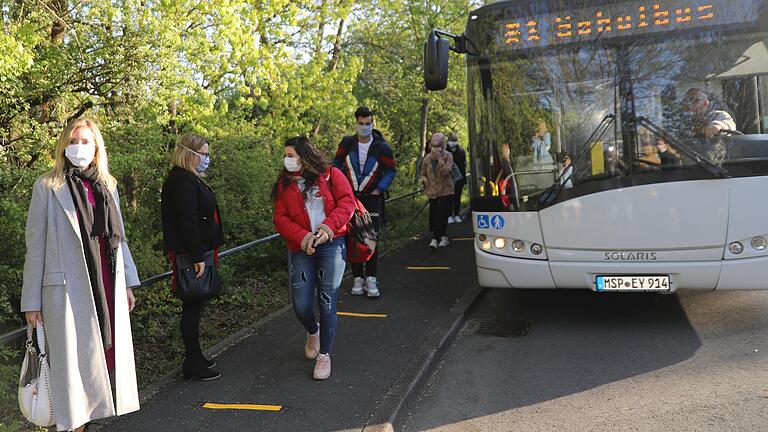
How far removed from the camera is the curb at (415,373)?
14.4 feet

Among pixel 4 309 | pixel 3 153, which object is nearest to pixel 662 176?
pixel 4 309

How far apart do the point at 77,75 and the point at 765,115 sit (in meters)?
7.67

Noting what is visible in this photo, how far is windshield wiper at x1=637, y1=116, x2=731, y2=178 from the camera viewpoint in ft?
18.5

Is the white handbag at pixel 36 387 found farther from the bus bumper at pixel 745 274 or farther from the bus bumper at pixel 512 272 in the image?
the bus bumper at pixel 745 274

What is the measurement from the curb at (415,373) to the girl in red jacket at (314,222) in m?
0.62

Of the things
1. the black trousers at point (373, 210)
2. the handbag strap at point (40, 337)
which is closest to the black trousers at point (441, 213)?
the black trousers at point (373, 210)

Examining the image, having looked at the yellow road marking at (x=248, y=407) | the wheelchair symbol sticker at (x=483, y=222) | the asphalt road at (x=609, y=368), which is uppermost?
the wheelchair symbol sticker at (x=483, y=222)

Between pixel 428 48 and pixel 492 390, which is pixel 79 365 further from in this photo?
pixel 428 48

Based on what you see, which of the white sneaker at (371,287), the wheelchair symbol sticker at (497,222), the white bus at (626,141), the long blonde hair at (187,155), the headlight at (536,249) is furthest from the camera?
the white sneaker at (371,287)

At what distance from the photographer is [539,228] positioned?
622cm

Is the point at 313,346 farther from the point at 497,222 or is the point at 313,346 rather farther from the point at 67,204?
the point at 67,204

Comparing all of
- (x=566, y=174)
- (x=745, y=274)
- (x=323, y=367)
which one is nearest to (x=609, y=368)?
(x=745, y=274)

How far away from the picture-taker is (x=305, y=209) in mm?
5062

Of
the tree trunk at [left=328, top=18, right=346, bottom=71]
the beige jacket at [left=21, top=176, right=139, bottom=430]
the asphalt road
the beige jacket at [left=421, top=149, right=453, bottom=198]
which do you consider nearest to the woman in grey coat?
the beige jacket at [left=21, top=176, right=139, bottom=430]
